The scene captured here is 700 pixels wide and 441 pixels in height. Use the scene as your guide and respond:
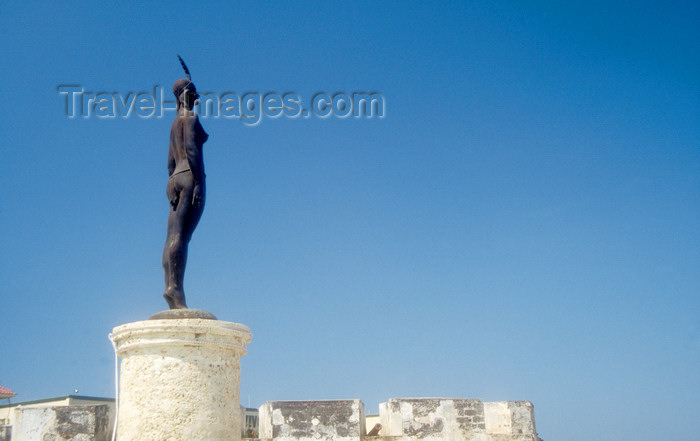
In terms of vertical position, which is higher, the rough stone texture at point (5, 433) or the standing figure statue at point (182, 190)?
the standing figure statue at point (182, 190)

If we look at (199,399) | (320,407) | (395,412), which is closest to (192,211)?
(199,399)

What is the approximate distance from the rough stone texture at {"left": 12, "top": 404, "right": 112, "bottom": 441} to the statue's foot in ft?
3.94

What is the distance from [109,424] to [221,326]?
1604mm

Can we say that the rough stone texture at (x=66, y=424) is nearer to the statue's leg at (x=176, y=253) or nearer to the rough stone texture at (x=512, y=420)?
the statue's leg at (x=176, y=253)

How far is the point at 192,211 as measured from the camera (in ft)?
16.4

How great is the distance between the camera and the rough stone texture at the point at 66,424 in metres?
5.15

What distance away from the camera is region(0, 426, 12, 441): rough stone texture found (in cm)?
575

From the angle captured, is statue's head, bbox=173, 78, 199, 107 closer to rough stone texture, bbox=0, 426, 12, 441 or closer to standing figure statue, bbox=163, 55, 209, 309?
standing figure statue, bbox=163, 55, 209, 309

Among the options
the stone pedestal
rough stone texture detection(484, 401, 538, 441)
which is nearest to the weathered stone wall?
rough stone texture detection(484, 401, 538, 441)

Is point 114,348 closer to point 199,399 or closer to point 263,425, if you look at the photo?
point 199,399

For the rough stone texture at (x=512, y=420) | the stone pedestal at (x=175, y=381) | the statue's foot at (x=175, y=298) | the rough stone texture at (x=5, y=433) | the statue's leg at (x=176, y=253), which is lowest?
the rough stone texture at (x=512, y=420)

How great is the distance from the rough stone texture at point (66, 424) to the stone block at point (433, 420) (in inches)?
116

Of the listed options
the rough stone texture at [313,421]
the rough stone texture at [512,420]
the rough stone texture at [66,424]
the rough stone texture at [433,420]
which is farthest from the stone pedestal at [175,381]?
the rough stone texture at [512,420]

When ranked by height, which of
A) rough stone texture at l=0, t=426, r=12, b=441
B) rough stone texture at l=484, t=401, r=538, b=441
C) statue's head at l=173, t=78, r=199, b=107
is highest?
statue's head at l=173, t=78, r=199, b=107
